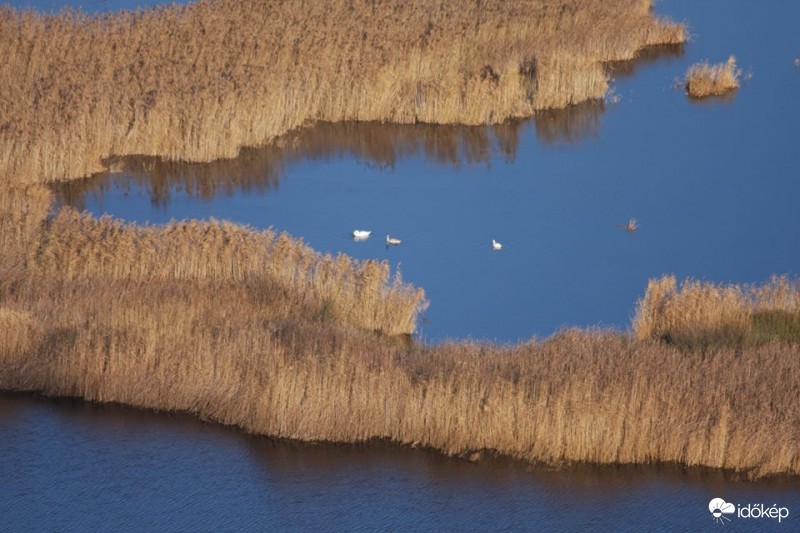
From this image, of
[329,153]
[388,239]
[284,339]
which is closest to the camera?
[284,339]

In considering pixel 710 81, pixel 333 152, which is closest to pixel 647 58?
pixel 710 81

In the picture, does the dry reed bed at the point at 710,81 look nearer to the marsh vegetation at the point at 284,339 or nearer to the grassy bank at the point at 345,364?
the marsh vegetation at the point at 284,339

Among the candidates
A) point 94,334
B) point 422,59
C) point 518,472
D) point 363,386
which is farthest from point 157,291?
point 422,59

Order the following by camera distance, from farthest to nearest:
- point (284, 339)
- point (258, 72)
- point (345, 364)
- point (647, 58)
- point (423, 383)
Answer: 1. point (647, 58)
2. point (258, 72)
3. point (284, 339)
4. point (345, 364)
5. point (423, 383)

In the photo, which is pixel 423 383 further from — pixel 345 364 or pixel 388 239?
pixel 388 239

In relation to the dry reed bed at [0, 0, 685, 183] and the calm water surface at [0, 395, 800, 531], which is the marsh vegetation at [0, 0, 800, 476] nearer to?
the dry reed bed at [0, 0, 685, 183]

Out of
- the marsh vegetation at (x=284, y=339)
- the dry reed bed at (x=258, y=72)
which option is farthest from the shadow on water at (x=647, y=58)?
A: the marsh vegetation at (x=284, y=339)

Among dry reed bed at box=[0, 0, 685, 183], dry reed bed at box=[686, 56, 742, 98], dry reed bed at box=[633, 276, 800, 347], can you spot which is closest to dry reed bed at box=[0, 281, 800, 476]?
dry reed bed at box=[633, 276, 800, 347]
